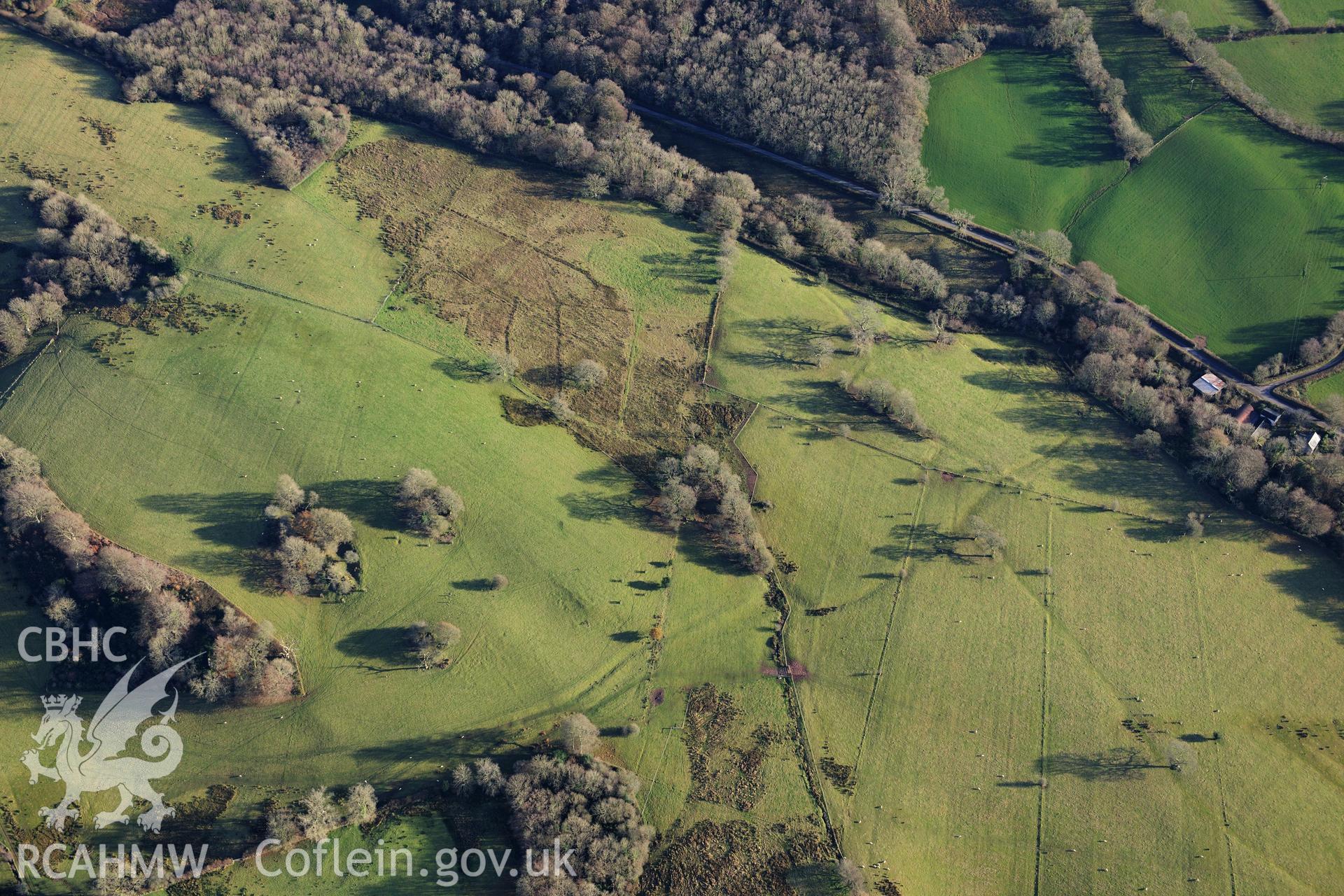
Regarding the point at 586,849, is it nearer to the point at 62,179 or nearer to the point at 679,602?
the point at 679,602

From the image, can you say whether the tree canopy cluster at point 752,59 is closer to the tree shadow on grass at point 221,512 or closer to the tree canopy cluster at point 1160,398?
the tree canopy cluster at point 1160,398

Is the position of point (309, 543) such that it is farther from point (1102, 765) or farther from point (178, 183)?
point (1102, 765)

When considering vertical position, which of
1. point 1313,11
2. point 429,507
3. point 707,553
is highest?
point 1313,11

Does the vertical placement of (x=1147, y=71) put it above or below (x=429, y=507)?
above

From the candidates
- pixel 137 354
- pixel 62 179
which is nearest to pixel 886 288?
pixel 137 354

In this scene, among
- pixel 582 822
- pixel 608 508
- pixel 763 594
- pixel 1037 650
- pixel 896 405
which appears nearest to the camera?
pixel 582 822

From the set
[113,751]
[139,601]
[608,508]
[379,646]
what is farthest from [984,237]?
[113,751]

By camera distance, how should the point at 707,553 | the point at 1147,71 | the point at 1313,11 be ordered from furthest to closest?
the point at 1313,11
the point at 1147,71
the point at 707,553
